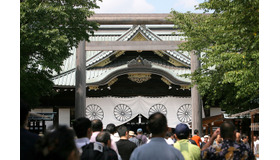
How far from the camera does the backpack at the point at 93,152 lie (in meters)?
4.15

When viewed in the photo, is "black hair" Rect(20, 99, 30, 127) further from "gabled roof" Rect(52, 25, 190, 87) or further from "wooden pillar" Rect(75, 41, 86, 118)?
"gabled roof" Rect(52, 25, 190, 87)

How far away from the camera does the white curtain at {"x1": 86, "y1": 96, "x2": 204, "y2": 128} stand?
20.8 metres

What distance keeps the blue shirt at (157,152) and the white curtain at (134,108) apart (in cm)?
1689

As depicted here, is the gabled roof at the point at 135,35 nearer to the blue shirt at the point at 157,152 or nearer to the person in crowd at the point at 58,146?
the blue shirt at the point at 157,152

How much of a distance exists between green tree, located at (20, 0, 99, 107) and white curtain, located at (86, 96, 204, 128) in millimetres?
8743

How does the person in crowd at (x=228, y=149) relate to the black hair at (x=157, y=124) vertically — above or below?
below

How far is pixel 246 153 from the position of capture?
4273mm

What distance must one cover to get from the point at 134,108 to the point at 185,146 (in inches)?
647

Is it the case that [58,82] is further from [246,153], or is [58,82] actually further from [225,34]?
[246,153]

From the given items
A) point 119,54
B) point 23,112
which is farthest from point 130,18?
point 23,112

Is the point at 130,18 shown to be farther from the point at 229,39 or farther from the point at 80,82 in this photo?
the point at 229,39

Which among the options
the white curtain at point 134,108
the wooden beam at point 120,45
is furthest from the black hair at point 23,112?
the white curtain at point 134,108

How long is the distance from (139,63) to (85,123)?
51.8 ft

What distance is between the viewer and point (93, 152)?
4.19m
